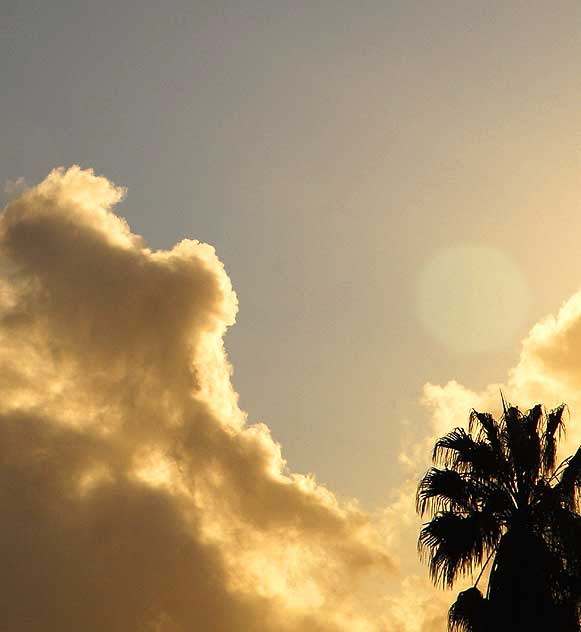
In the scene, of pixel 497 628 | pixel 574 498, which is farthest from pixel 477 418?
pixel 497 628

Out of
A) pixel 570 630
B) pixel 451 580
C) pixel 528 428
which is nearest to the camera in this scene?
pixel 570 630

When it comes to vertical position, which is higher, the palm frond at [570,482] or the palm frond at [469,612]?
the palm frond at [570,482]

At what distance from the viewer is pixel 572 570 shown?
29.5m

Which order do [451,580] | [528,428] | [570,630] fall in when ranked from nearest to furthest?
1. [570,630]
2. [451,580]
3. [528,428]

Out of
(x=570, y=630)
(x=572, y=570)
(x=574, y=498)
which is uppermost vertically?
(x=574, y=498)

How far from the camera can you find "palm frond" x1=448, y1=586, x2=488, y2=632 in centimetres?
2881

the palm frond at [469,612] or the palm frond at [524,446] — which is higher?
the palm frond at [524,446]

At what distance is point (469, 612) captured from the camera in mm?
29094

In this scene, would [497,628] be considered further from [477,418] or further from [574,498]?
[477,418]

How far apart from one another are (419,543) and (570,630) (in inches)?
208

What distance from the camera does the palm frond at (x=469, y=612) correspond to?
28.8 m

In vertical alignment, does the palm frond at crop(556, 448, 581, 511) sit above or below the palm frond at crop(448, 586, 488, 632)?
above

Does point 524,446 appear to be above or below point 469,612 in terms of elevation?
above

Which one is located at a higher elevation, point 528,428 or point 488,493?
point 528,428
